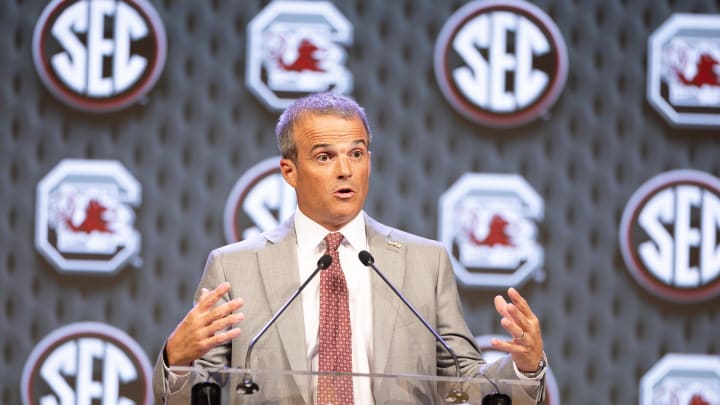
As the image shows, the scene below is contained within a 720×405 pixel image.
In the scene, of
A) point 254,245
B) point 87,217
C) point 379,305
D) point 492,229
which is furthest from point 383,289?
point 87,217

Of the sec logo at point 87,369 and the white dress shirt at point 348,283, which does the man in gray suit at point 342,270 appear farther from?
the sec logo at point 87,369

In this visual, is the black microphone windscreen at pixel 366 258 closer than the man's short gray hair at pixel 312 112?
Yes

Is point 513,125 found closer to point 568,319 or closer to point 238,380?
point 568,319

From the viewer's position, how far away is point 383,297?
261 centimetres

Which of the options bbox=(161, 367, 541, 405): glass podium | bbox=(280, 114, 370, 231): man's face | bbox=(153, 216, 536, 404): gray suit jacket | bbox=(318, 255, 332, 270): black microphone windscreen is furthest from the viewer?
bbox=(280, 114, 370, 231): man's face

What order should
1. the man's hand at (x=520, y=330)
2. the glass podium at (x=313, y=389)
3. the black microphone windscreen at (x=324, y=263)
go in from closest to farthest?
the glass podium at (x=313, y=389), the man's hand at (x=520, y=330), the black microphone windscreen at (x=324, y=263)

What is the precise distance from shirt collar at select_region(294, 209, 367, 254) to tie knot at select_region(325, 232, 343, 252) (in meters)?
0.02

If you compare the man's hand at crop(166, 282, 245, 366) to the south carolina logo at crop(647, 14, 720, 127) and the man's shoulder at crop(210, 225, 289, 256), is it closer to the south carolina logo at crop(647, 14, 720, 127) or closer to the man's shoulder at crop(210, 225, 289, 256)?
the man's shoulder at crop(210, 225, 289, 256)

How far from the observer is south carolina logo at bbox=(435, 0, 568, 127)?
398 cm

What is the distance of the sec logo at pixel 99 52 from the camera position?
13.1 feet

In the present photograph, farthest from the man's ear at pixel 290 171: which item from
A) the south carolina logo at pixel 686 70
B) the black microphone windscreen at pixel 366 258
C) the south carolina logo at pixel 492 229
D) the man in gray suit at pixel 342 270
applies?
the south carolina logo at pixel 686 70

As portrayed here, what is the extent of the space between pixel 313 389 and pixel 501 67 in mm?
2115

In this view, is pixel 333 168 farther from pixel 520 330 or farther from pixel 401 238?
pixel 520 330

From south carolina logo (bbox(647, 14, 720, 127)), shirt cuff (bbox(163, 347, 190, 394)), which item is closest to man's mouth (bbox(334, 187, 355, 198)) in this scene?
shirt cuff (bbox(163, 347, 190, 394))
